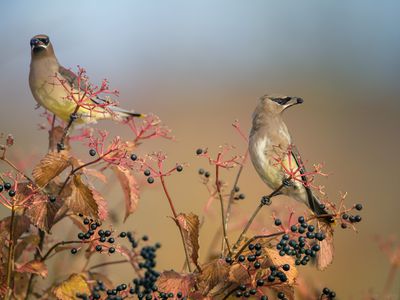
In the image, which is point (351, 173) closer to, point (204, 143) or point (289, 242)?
point (204, 143)

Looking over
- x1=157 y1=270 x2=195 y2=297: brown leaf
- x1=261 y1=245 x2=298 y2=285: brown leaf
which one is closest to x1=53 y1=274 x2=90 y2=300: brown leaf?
x1=157 y1=270 x2=195 y2=297: brown leaf

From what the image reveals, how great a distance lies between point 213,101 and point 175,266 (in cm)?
1141

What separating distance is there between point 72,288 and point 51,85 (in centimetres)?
104

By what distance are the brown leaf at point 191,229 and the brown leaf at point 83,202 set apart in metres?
0.28

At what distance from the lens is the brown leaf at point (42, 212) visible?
7.34ft

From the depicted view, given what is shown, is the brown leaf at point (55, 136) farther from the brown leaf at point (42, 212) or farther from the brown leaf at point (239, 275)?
the brown leaf at point (239, 275)

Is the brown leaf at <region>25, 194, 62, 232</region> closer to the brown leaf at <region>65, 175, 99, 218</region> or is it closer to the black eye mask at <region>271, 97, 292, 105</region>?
the brown leaf at <region>65, 175, 99, 218</region>

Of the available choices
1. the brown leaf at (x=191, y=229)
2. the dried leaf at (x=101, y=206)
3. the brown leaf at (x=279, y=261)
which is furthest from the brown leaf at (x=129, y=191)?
the brown leaf at (x=279, y=261)

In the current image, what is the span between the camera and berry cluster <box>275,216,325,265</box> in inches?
85.9

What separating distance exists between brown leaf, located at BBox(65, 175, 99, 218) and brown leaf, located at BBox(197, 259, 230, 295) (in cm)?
40

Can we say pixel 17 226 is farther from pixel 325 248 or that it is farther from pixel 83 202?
pixel 325 248

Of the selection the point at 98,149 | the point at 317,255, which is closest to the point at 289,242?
the point at 317,255

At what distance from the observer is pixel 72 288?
243cm

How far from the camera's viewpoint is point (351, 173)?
12430 millimetres
